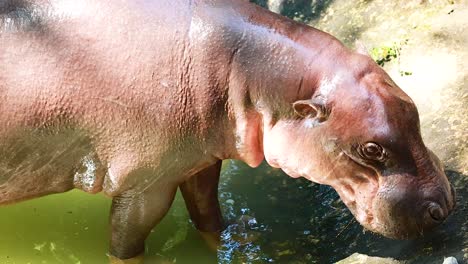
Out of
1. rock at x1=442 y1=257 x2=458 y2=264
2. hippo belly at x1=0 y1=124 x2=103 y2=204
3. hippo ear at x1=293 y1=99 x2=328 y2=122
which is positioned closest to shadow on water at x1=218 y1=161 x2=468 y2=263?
rock at x1=442 y1=257 x2=458 y2=264

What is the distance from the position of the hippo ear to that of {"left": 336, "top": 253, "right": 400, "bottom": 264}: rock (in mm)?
812

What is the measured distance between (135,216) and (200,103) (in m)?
0.74

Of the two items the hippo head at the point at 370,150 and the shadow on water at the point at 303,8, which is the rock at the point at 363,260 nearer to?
the hippo head at the point at 370,150

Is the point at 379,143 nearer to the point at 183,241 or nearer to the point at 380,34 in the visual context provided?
the point at 183,241

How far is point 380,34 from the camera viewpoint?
512cm

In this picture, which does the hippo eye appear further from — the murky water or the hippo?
the murky water

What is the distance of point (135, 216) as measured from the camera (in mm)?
3711

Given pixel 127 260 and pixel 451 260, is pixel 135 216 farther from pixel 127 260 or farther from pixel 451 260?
pixel 451 260

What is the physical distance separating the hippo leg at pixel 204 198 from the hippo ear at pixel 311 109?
0.89 meters

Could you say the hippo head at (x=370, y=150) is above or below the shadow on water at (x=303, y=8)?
below

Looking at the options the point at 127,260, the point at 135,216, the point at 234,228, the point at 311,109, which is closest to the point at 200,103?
the point at 311,109

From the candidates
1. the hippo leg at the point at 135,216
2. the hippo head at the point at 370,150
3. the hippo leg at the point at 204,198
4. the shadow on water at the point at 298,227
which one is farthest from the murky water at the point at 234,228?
the hippo head at the point at 370,150

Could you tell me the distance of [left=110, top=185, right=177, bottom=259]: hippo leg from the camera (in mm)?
3629

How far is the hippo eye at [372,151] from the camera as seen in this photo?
125 inches
